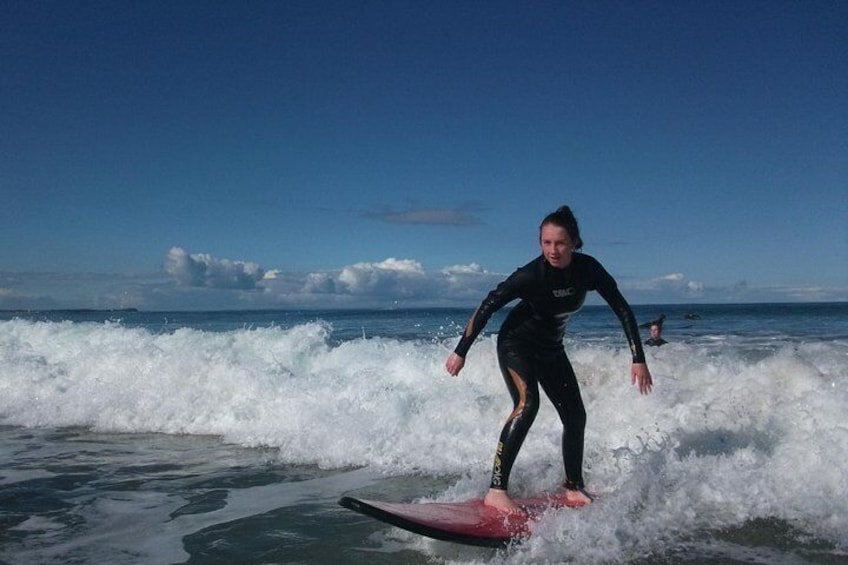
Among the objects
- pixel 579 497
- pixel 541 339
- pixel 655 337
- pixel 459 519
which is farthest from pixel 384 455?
pixel 655 337

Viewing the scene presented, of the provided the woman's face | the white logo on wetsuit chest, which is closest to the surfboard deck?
the white logo on wetsuit chest

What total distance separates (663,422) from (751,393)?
1103 millimetres

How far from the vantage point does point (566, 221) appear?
4625 millimetres

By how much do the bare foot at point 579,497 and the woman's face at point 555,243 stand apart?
187cm

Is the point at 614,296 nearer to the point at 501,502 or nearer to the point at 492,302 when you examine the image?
the point at 492,302

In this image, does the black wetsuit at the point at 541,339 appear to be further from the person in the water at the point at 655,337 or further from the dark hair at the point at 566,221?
the person in the water at the point at 655,337

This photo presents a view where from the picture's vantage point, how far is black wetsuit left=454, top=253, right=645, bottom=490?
475cm

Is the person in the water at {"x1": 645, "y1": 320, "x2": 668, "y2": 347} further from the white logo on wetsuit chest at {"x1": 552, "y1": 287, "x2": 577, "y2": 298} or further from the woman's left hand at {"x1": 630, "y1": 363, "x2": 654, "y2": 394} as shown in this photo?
the white logo on wetsuit chest at {"x1": 552, "y1": 287, "x2": 577, "y2": 298}

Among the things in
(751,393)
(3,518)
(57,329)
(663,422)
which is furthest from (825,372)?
(57,329)

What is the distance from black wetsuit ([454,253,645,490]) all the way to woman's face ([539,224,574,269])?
0.36 feet

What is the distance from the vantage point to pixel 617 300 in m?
4.96

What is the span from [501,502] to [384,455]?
3.23 metres

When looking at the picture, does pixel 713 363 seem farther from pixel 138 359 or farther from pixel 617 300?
pixel 138 359

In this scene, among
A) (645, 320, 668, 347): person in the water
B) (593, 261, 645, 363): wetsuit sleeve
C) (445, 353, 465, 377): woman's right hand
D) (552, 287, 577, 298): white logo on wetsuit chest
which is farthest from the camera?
(645, 320, 668, 347): person in the water
